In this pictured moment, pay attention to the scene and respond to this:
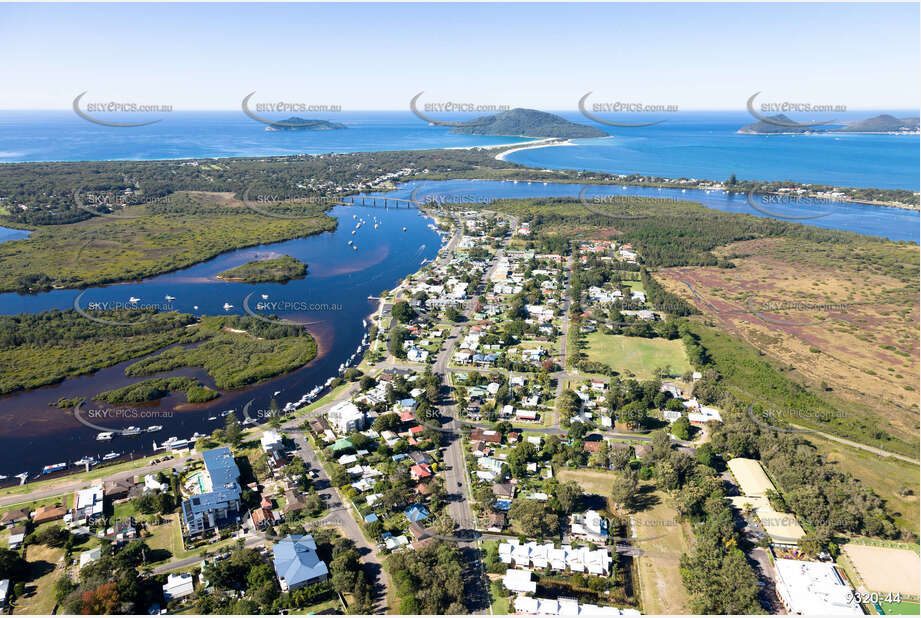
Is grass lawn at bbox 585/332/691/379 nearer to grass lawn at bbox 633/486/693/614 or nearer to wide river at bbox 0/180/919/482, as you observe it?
grass lawn at bbox 633/486/693/614

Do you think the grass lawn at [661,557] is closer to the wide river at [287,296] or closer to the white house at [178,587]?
the white house at [178,587]

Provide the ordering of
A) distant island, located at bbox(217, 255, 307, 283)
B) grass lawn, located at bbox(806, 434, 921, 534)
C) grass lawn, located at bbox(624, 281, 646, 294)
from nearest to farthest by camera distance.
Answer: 1. grass lawn, located at bbox(806, 434, 921, 534)
2. grass lawn, located at bbox(624, 281, 646, 294)
3. distant island, located at bbox(217, 255, 307, 283)

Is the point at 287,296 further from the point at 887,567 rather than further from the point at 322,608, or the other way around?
the point at 887,567

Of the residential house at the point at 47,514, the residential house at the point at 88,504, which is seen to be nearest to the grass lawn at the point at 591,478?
the residential house at the point at 88,504

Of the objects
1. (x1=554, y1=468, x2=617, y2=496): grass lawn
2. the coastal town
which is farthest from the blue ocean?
(x1=554, y1=468, x2=617, y2=496): grass lawn

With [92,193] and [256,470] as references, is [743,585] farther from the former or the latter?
[92,193]

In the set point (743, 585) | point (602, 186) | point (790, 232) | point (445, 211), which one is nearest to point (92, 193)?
point (445, 211)

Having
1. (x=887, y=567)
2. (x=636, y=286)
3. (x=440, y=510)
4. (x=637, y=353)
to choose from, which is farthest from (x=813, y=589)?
(x=636, y=286)
